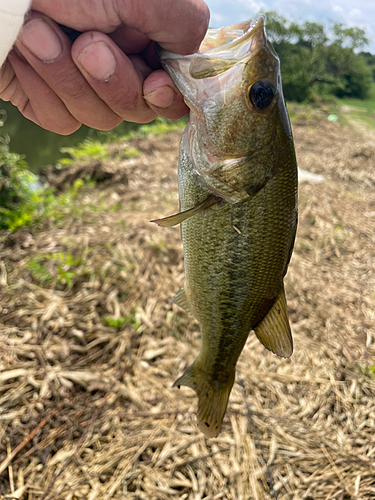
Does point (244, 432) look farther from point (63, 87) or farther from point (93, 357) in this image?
point (63, 87)

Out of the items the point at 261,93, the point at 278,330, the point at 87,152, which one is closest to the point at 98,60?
the point at 261,93

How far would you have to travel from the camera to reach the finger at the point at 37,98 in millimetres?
1773

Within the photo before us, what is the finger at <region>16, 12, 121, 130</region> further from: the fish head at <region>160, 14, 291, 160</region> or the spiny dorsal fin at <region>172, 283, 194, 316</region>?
the spiny dorsal fin at <region>172, 283, 194, 316</region>

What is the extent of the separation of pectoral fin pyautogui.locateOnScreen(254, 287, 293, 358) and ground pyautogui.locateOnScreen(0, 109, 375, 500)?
1.34 m

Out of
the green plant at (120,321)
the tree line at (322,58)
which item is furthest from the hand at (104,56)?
the tree line at (322,58)

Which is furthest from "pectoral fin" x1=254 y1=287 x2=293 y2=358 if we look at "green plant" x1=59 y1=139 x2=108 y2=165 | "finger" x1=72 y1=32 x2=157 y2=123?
"green plant" x1=59 y1=139 x2=108 y2=165

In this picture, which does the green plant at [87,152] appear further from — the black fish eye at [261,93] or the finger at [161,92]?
the black fish eye at [261,93]

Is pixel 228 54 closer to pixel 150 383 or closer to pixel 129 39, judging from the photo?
pixel 129 39

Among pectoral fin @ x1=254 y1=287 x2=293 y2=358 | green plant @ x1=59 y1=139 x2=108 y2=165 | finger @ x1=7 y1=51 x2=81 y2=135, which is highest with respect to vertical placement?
finger @ x1=7 y1=51 x2=81 y2=135

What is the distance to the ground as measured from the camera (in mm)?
2467

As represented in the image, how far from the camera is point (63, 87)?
1.68 m

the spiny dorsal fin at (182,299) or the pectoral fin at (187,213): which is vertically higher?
the pectoral fin at (187,213)

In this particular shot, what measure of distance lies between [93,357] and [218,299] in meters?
1.85

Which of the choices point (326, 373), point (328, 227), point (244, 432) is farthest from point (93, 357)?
point (328, 227)
